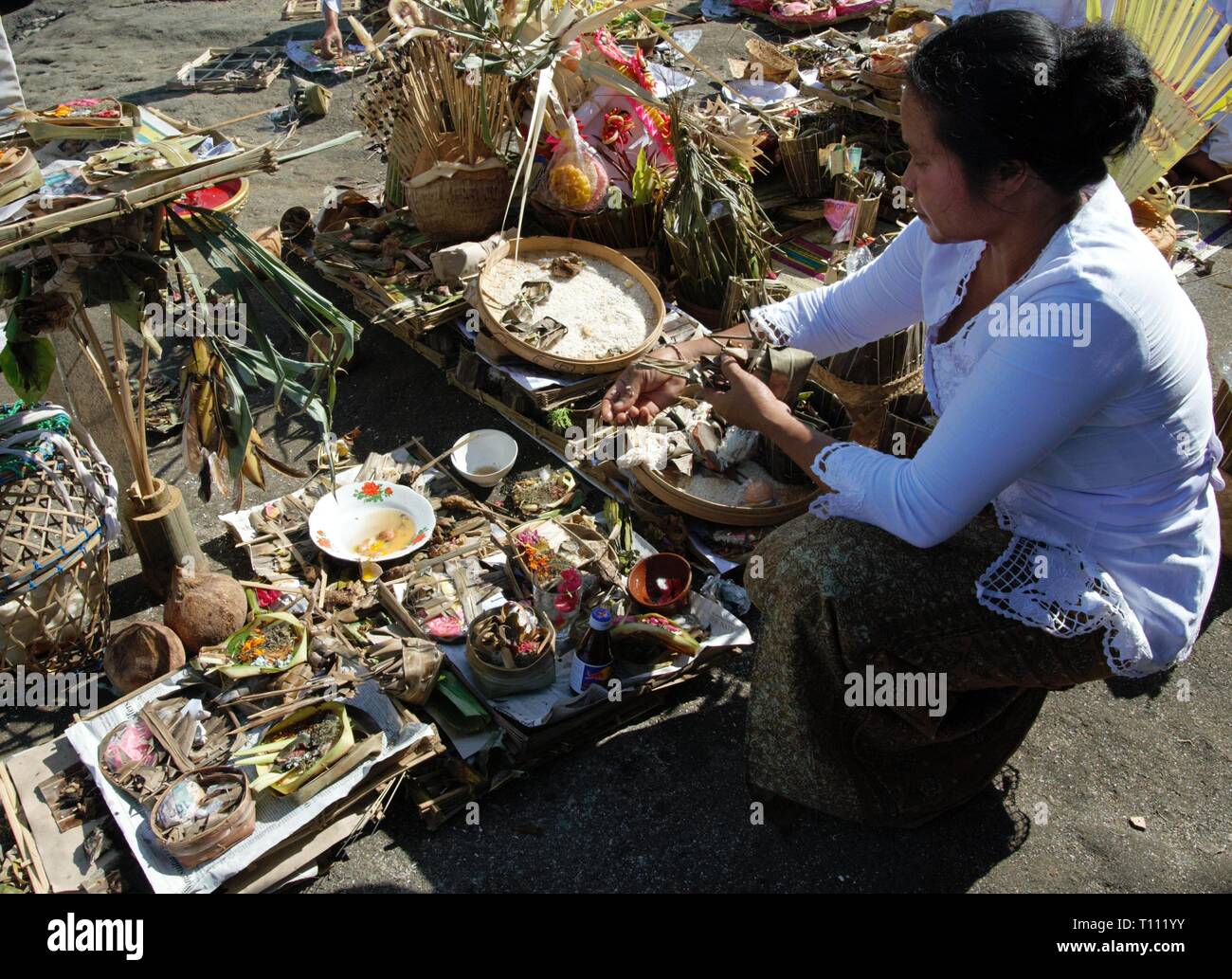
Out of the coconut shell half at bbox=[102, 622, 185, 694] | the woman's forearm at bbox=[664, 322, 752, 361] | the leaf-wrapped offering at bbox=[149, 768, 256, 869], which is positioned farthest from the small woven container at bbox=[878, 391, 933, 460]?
the coconut shell half at bbox=[102, 622, 185, 694]

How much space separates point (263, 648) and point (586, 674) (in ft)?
3.52

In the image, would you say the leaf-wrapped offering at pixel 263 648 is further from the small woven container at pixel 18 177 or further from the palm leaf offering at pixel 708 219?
the palm leaf offering at pixel 708 219

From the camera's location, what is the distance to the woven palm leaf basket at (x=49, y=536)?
9.04 ft

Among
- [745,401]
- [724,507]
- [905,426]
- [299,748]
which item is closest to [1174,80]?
[905,426]

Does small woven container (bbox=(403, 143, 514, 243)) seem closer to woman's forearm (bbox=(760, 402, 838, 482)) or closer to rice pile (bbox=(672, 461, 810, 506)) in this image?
rice pile (bbox=(672, 461, 810, 506))

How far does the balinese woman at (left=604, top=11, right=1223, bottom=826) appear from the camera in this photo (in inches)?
76.0

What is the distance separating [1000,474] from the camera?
204 cm

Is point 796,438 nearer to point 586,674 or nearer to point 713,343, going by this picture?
point 713,343

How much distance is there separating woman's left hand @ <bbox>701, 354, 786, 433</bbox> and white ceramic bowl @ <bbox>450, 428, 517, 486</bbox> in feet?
4.92

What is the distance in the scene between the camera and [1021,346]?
1947 millimetres

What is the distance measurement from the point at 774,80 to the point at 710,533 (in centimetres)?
434

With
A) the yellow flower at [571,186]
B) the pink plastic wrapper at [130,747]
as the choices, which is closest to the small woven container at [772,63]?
the yellow flower at [571,186]
